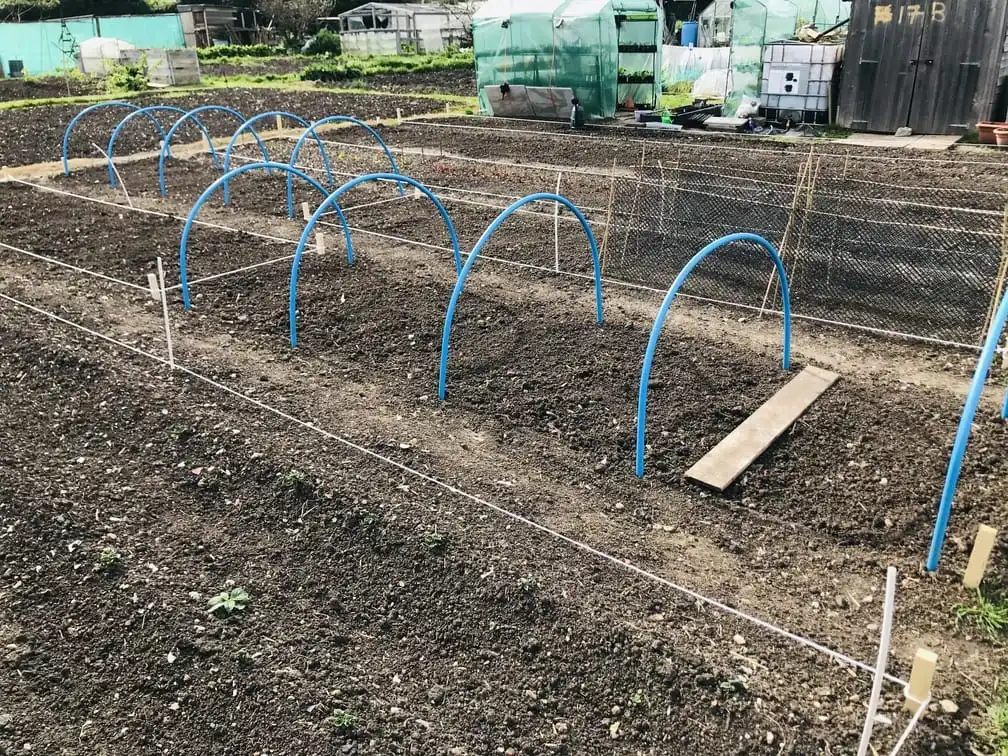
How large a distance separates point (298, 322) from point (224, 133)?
13.6 metres

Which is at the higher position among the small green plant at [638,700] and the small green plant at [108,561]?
the small green plant at [108,561]

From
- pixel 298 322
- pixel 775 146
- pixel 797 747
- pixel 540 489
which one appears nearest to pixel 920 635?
pixel 797 747

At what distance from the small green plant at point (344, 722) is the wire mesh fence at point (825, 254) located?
5601mm

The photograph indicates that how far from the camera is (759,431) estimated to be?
5.57 meters

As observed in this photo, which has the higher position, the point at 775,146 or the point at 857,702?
the point at 775,146

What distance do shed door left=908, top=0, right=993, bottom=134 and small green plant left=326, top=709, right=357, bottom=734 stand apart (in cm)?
1788

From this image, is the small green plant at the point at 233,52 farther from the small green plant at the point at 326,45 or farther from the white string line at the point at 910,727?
the white string line at the point at 910,727

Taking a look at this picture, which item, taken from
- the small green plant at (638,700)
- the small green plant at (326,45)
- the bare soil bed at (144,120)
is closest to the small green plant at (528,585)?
the small green plant at (638,700)

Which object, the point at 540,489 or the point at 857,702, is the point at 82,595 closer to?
the point at 540,489

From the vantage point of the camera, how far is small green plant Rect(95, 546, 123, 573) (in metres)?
4.46

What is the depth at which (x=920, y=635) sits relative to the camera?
3912 mm

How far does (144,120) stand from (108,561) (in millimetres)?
19513

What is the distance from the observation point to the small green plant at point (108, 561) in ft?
14.6

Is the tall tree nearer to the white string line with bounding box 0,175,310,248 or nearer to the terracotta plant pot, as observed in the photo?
the white string line with bounding box 0,175,310,248
